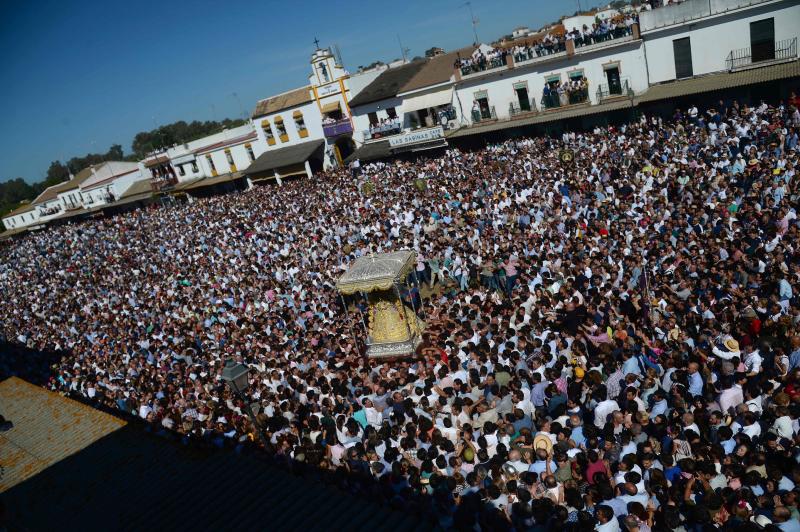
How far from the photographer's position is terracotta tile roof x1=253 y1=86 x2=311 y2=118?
35.9m

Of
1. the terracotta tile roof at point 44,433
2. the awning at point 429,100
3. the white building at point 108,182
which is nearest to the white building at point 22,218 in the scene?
the white building at point 108,182

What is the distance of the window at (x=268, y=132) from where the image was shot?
38125mm

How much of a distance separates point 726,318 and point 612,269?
2596mm

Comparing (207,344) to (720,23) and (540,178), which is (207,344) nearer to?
(540,178)

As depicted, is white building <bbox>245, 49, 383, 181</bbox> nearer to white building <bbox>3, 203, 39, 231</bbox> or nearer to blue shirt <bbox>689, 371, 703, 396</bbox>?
→ blue shirt <bbox>689, 371, 703, 396</bbox>

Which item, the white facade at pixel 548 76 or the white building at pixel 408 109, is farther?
the white building at pixel 408 109

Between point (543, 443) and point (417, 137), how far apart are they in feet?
78.3

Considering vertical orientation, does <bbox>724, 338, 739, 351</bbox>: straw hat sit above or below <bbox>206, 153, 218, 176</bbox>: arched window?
below

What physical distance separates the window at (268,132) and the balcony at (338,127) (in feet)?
18.3

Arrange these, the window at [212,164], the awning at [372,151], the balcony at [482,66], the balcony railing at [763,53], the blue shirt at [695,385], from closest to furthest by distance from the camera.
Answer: the blue shirt at [695,385] < the balcony railing at [763,53] < the balcony at [482,66] < the awning at [372,151] < the window at [212,164]

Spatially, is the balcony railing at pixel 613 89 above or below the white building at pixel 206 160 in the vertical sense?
below

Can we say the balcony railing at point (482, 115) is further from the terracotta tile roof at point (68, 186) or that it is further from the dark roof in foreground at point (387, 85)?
the terracotta tile roof at point (68, 186)

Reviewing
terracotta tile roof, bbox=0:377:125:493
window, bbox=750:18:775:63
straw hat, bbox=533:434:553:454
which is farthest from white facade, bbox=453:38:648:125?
terracotta tile roof, bbox=0:377:125:493

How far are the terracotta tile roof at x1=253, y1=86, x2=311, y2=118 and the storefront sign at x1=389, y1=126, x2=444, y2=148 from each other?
1009 centimetres
